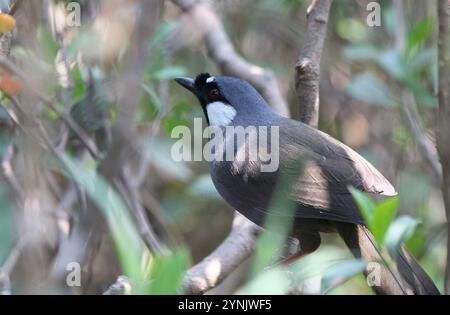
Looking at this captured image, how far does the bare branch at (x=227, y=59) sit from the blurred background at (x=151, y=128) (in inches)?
0.8

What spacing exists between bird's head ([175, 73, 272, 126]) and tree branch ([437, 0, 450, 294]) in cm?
159

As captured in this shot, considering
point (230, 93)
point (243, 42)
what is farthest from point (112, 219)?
point (243, 42)

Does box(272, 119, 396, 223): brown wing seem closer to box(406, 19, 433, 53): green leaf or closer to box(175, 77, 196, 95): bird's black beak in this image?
box(175, 77, 196, 95): bird's black beak

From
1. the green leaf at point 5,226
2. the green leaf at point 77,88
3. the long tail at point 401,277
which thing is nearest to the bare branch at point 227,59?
the green leaf at point 77,88

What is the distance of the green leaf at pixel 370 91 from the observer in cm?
512

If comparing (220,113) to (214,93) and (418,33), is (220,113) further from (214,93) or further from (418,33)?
(418,33)

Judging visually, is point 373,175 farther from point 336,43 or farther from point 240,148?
point 336,43

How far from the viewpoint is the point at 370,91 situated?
516cm

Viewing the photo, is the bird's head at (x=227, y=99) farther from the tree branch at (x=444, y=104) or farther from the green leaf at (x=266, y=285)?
the green leaf at (x=266, y=285)

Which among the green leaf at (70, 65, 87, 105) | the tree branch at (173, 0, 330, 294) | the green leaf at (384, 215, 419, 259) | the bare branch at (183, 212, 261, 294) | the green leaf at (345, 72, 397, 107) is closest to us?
the green leaf at (384, 215, 419, 259)

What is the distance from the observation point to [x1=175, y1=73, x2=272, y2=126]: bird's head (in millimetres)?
4457

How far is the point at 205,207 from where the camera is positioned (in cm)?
678

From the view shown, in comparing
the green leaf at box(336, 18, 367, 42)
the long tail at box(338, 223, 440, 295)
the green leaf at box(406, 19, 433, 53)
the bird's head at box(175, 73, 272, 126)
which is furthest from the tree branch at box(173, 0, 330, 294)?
the green leaf at box(336, 18, 367, 42)
